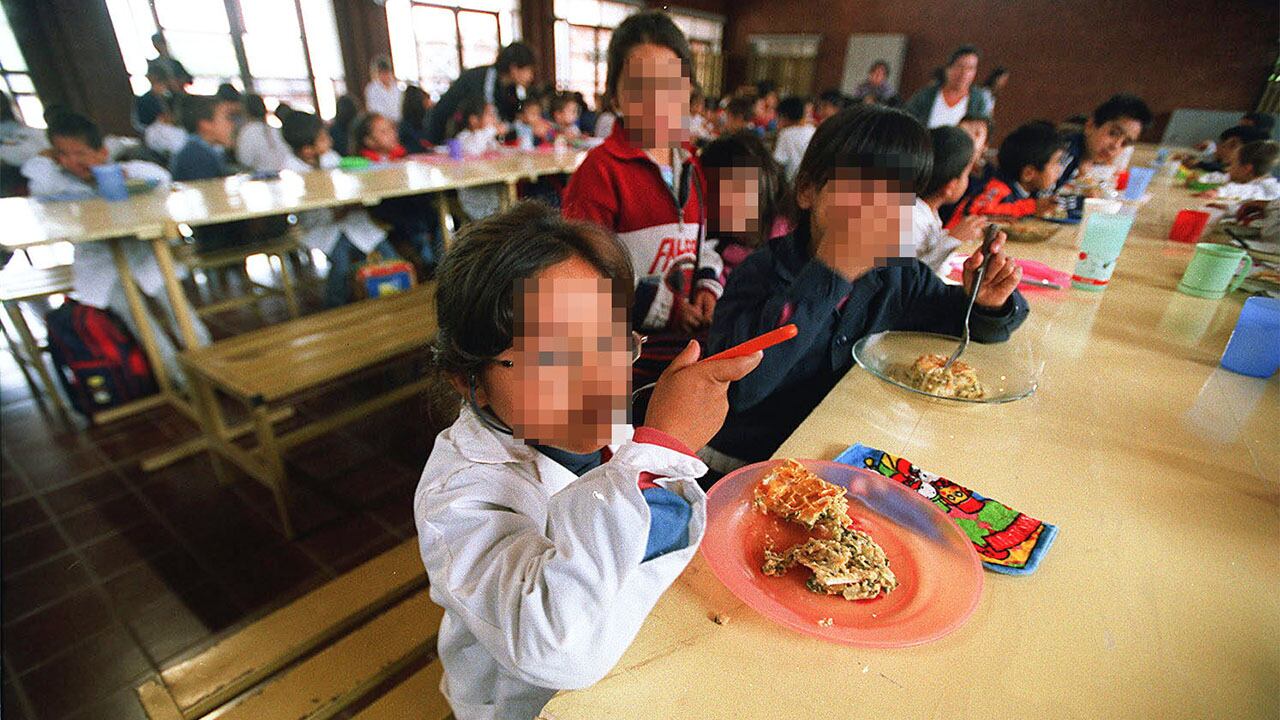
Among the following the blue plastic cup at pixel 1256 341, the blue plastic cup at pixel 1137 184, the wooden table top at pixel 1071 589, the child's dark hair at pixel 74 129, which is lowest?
the wooden table top at pixel 1071 589

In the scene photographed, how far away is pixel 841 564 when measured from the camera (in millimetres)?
709

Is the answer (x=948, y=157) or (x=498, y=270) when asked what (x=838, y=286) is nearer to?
(x=498, y=270)

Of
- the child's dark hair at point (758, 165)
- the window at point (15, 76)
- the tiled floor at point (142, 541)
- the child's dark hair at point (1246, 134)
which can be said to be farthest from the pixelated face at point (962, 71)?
the window at point (15, 76)

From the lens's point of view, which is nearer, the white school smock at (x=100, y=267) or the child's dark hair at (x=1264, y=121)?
the white school smock at (x=100, y=267)

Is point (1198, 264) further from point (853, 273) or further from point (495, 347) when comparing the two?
point (495, 347)

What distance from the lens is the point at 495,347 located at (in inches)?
27.2

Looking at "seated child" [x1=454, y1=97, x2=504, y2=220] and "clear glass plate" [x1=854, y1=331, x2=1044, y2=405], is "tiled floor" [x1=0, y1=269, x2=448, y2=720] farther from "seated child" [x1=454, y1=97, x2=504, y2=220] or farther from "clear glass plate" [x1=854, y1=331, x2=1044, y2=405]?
"seated child" [x1=454, y1=97, x2=504, y2=220]

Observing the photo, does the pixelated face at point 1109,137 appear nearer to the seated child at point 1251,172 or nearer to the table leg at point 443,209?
the seated child at point 1251,172

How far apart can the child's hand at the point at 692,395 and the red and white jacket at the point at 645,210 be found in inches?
36.6

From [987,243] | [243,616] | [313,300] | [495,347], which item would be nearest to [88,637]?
[243,616]

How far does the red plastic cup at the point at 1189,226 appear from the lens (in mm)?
2428

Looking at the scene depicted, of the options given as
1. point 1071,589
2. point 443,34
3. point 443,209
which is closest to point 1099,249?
point 1071,589

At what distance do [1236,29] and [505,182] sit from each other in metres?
10.7

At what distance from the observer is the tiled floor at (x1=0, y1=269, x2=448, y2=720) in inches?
62.8
